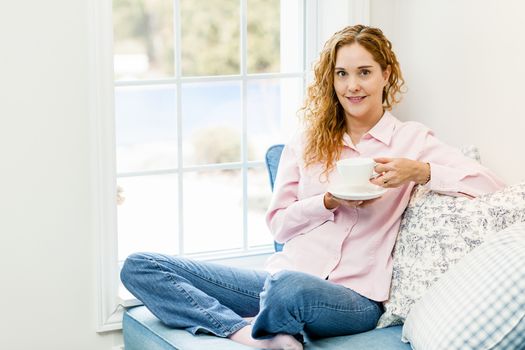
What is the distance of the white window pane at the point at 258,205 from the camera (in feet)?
12.3

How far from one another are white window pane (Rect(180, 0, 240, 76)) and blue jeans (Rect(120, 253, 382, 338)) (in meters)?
0.85

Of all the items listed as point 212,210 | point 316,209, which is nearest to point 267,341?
point 316,209

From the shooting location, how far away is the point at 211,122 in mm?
3609

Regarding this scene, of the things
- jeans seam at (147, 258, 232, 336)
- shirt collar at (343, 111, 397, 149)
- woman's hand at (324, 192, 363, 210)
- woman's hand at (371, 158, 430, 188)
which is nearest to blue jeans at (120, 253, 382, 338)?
jeans seam at (147, 258, 232, 336)

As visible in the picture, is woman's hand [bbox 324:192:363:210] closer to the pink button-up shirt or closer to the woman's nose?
the pink button-up shirt

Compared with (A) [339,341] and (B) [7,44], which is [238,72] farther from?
(A) [339,341]

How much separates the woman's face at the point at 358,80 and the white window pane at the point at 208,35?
67 cm

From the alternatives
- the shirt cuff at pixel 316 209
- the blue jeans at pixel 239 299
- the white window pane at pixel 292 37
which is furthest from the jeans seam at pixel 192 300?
the white window pane at pixel 292 37

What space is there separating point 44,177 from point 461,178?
135cm

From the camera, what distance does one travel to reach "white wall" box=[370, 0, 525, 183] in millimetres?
2926

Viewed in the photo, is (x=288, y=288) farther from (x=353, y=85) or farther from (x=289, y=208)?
(x=353, y=85)

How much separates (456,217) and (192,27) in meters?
1.30

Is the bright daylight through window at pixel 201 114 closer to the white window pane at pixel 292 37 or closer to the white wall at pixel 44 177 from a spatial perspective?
the white window pane at pixel 292 37

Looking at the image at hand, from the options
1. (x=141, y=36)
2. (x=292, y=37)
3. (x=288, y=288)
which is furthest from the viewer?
(x=292, y=37)
